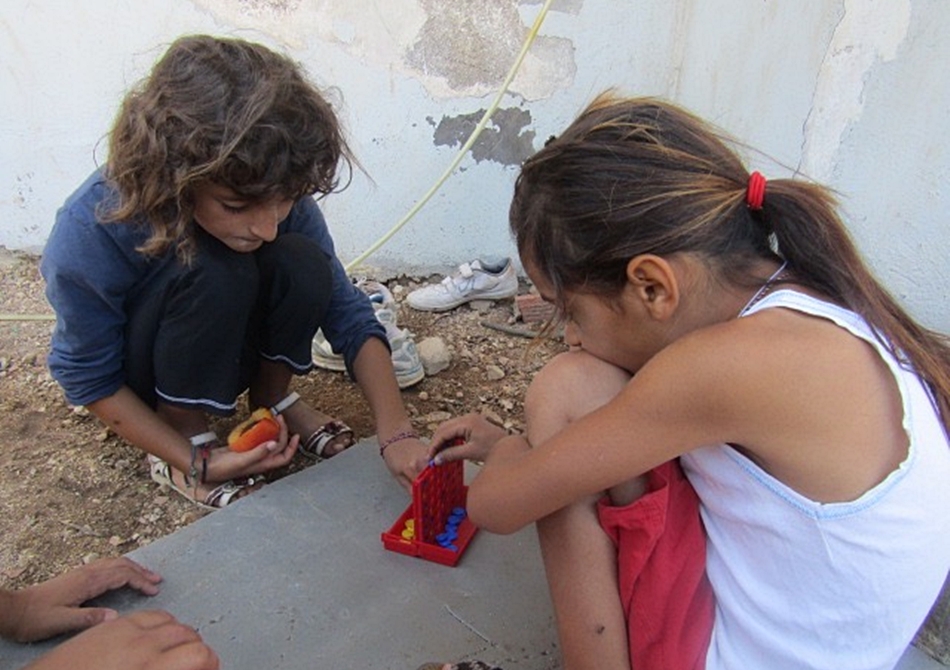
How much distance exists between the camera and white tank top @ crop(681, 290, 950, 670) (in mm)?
890

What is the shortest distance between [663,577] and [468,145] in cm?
198

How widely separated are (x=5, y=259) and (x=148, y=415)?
1824 mm

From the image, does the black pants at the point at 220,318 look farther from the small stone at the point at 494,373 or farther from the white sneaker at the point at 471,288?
the white sneaker at the point at 471,288

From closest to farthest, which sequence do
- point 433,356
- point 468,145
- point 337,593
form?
point 337,593
point 433,356
point 468,145

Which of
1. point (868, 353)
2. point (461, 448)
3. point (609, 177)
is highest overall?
point (609, 177)

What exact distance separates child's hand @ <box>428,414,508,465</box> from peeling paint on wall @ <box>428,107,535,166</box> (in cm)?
153

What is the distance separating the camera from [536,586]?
143 cm

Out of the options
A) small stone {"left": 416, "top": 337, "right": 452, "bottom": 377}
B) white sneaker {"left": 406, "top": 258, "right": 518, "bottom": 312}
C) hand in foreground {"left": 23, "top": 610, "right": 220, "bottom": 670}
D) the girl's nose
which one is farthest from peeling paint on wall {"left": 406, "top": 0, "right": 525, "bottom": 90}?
hand in foreground {"left": 23, "top": 610, "right": 220, "bottom": 670}

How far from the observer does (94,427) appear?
6.64ft

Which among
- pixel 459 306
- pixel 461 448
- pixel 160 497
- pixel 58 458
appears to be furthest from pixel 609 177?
pixel 459 306

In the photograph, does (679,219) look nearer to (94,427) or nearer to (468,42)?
(94,427)

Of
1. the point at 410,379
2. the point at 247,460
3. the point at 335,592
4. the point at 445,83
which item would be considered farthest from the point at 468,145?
the point at 335,592

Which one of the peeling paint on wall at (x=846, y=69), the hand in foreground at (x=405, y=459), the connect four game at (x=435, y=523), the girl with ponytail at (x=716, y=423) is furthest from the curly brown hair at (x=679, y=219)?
the peeling paint on wall at (x=846, y=69)

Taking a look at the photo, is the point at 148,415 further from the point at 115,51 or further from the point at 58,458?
the point at 115,51
